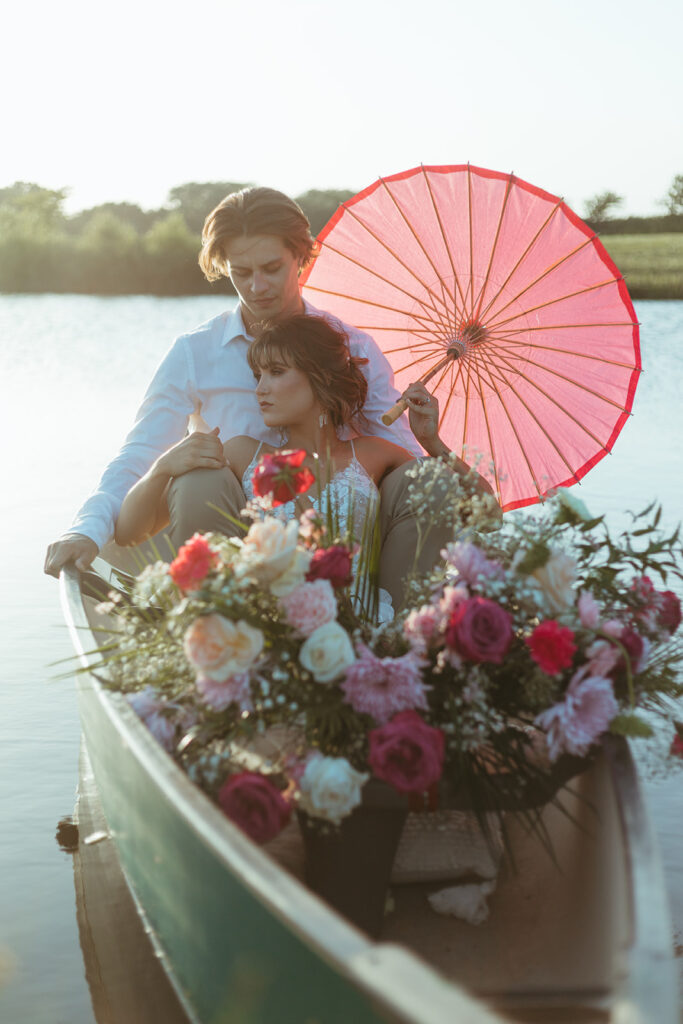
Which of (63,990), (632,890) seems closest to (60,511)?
(63,990)

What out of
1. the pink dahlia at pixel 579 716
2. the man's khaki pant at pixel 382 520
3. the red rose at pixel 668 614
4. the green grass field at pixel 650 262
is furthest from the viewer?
the green grass field at pixel 650 262

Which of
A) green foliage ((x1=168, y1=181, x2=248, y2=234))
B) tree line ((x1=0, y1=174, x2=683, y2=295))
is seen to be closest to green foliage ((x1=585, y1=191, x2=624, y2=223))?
tree line ((x1=0, y1=174, x2=683, y2=295))

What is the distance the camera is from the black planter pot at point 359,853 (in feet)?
5.75

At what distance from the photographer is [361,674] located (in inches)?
66.7

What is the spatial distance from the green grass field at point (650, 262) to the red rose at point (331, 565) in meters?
20.2

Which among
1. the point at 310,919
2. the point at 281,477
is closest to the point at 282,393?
the point at 281,477

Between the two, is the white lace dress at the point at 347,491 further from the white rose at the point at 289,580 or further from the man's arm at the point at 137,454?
the white rose at the point at 289,580

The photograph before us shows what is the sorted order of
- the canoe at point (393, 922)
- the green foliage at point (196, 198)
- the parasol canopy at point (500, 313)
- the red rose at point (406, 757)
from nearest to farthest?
the canoe at point (393, 922), the red rose at point (406, 757), the parasol canopy at point (500, 313), the green foliage at point (196, 198)

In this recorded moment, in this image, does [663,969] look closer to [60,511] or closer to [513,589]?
[513,589]

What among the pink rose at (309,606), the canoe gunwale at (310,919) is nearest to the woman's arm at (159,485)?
the canoe gunwale at (310,919)

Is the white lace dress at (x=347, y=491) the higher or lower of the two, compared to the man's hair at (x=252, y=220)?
lower

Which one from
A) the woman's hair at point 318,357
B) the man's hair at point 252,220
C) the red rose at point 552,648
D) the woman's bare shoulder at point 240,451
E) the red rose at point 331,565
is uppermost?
the man's hair at point 252,220

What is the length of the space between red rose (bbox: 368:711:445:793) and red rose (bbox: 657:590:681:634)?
57cm

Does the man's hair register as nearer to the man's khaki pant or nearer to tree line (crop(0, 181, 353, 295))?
the man's khaki pant
